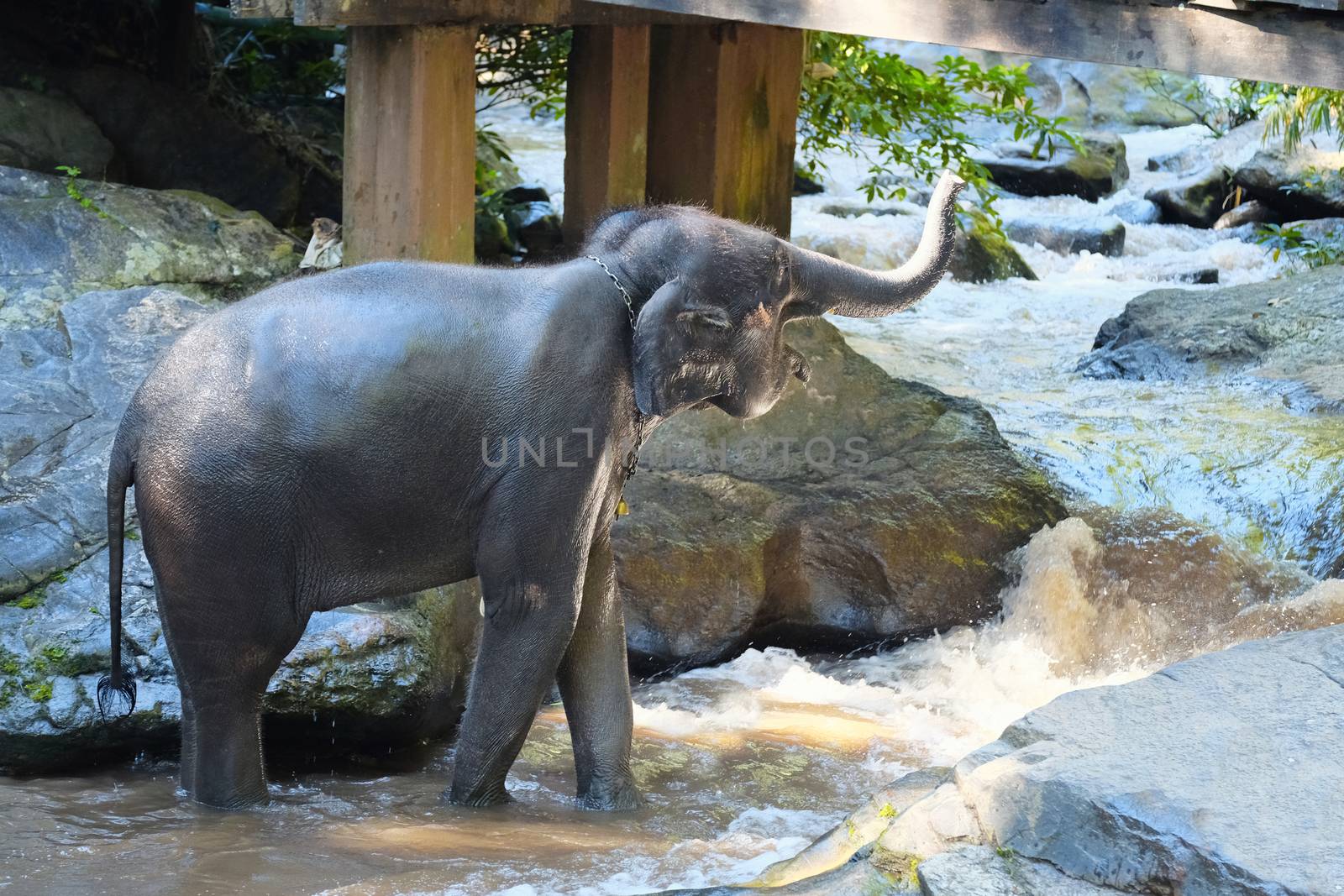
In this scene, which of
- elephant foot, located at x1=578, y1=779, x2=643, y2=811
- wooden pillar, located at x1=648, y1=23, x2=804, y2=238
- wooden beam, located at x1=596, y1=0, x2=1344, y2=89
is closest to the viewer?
wooden beam, located at x1=596, y1=0, x2=1344, y2=89

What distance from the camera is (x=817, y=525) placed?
6.80 metres

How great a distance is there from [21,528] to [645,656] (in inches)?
96.5

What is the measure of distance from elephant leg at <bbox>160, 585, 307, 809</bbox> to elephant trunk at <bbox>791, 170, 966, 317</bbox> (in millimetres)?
1733

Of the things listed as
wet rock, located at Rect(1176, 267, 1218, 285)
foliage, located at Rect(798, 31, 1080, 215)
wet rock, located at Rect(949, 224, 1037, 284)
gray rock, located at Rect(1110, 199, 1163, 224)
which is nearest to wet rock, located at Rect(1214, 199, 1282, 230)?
gray rock, located at Rect(1110, 199, 1163, 224)

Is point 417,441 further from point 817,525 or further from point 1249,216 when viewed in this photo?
point 1249,216

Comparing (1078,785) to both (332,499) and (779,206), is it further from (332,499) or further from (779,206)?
(779,206)

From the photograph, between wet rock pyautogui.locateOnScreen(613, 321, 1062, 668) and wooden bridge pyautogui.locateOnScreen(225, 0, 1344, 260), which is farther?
wet rock pyautogui.locateOnScreen(613, 321, 1062, 668)

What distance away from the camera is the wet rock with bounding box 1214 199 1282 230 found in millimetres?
15883

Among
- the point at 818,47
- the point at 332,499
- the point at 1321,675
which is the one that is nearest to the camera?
the point at 1321,675

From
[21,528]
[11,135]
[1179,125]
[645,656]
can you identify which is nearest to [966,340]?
[645,656]

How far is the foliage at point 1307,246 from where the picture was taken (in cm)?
1269

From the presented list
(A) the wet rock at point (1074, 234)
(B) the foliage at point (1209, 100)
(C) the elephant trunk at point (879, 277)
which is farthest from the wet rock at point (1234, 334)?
(B) the foliage at point (1209, 100)

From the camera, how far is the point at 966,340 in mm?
11461

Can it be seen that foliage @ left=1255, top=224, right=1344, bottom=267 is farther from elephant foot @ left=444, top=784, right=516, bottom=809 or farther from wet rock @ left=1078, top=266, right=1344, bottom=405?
→ elephant foot @ left=444, top=784, right=516, bottom=809
